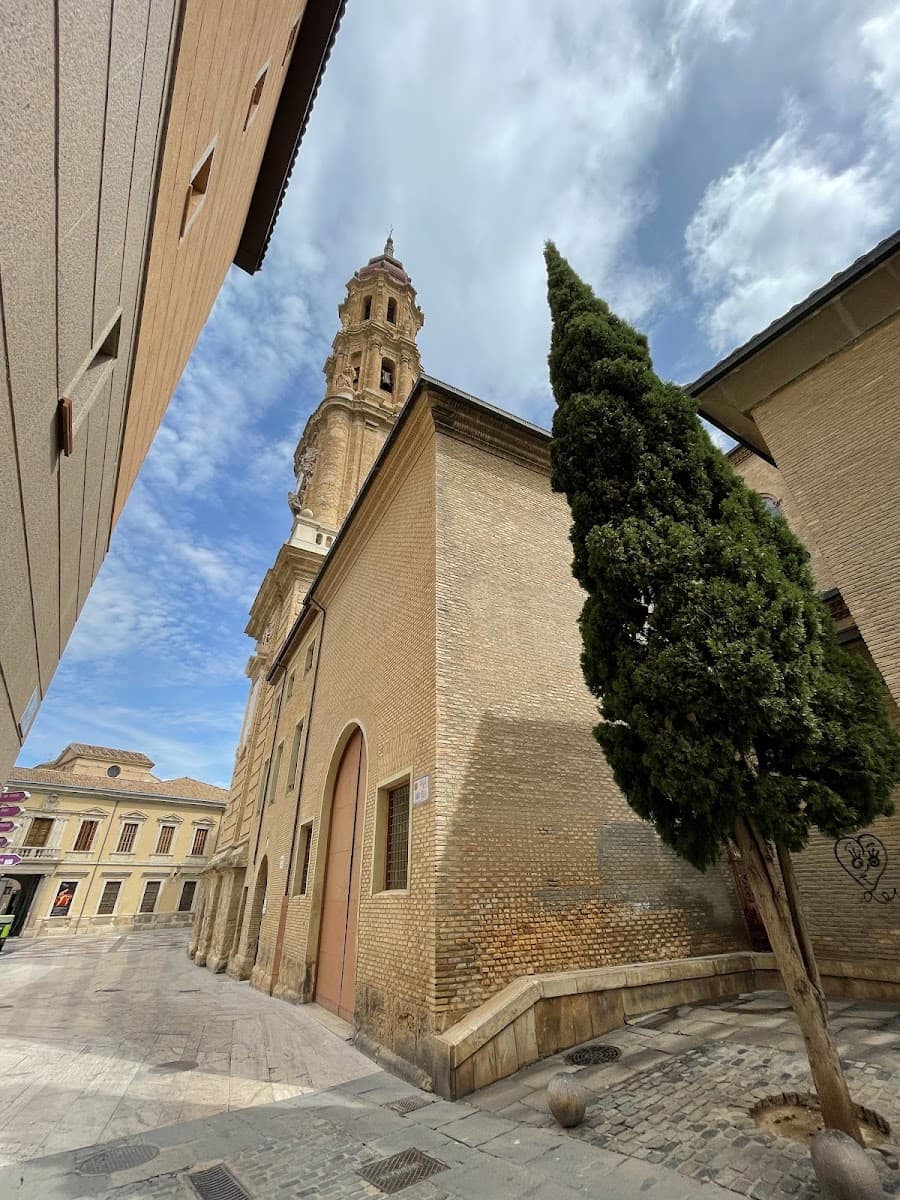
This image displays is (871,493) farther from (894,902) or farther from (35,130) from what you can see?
(35,130)

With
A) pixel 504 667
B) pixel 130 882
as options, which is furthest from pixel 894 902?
pixel 130 882

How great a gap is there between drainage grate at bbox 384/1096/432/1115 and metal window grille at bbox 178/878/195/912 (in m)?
39.4

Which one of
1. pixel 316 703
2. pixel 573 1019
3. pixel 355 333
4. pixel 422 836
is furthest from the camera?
pixel 355 333

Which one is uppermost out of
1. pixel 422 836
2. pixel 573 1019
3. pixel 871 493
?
pixel 871 493

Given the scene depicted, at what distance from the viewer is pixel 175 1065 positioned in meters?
6.31

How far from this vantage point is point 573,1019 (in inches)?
243

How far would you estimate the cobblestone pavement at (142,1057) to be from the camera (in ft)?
15.4

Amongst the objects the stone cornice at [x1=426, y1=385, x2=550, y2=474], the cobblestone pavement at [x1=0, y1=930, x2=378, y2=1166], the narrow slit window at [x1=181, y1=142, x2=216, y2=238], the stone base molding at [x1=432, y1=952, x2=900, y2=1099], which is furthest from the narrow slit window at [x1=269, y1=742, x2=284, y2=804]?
the narrow slit window at [x1=181, y1=142, x2=216, y2=238]

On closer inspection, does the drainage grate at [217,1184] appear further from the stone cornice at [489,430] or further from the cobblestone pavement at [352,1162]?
the stone cornice at [489,430]

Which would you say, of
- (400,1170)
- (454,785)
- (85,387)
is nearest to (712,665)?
(454,785)

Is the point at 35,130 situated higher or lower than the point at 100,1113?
higher

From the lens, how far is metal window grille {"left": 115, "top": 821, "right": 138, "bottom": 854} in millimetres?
36378

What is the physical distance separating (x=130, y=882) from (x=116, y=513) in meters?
39.3

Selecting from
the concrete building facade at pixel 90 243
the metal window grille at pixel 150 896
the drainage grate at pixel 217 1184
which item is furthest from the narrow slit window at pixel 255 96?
the metal window grille at pixel 150 896
